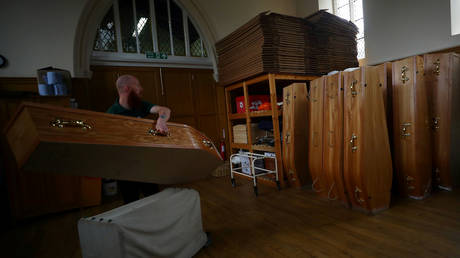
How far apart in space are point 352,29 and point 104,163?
4614 millimetres

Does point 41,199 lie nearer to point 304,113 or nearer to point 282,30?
point 304,113

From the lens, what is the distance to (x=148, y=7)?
4.37 metres

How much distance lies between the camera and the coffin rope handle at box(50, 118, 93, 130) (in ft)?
3.53

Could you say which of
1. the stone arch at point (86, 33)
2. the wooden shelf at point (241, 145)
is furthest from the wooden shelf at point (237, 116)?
the stone arch at point (86, 33)

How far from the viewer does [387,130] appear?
243 cm

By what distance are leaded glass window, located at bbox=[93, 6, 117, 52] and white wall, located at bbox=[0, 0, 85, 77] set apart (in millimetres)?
381

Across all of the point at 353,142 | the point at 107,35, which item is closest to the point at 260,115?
the point at 353,142

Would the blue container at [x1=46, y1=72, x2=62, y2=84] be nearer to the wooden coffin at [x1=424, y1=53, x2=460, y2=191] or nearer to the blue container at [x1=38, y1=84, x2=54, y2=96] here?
the blue container at [x1=38, y1=84, x2=54, y2=96]

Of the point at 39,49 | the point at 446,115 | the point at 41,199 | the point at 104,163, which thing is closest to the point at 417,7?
the point at 446,115

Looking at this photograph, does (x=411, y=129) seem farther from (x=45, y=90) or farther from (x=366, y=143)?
(x=45, y=90)

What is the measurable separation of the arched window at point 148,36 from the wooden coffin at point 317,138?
2650 mm

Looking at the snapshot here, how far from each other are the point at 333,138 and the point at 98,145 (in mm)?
2190

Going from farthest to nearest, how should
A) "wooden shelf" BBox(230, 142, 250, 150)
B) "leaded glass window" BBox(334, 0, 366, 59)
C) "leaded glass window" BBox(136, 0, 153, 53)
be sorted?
"leaded glass window" BBox(334, 0, 366, 59)
"leaded glass window" BBox(136, 0, 153, 53)
"wooden shelf" BBox(230, 142, 250, 150)

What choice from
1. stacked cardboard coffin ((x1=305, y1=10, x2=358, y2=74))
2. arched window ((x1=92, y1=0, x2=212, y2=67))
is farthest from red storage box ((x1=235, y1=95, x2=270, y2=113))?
arched window ((x1=92, y1=0, x2=212, y2=67))
